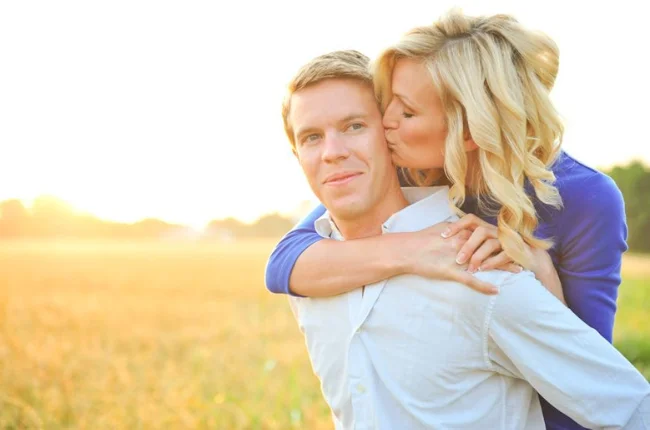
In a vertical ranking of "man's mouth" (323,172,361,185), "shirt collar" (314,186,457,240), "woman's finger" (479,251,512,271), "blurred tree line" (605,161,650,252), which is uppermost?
"man's mouth" (323,172,361,185)

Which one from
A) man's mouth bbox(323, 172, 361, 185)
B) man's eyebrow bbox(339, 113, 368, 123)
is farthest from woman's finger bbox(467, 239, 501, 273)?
man's eyebrow bbox(339, 113, 368, 123)

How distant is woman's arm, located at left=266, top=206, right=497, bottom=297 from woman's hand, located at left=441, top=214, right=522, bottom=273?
0.03 metres

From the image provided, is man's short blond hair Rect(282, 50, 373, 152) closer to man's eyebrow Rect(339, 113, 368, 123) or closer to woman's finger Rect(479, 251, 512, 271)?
man's eyebrow Rect(339, 113, 368, 123)

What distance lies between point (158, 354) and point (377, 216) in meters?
7.70

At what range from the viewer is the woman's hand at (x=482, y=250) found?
2342 millimetres

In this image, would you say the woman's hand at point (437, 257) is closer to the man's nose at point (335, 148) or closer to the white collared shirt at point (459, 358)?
the white collared shirt at point (459, 358)

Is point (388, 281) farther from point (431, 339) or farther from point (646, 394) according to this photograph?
point (646, 394)

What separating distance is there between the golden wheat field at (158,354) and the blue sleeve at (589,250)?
129 inches

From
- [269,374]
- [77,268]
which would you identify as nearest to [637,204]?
[77,268]

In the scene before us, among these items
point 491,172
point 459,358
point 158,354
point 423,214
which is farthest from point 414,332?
point 158,354

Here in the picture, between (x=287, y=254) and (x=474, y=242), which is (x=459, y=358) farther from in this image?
(x=287, y=254)

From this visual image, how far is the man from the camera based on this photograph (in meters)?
2.26

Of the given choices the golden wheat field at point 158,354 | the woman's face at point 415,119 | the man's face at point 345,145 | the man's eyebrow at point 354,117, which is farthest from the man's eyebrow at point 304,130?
the golden wheat field at point 158,354

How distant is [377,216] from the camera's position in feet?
9.01
